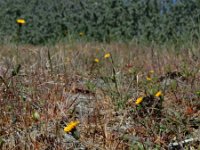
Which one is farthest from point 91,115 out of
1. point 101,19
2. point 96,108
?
point 101,19

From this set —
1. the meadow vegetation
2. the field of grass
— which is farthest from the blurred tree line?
the field of grass

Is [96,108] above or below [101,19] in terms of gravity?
above

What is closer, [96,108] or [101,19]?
[96,108]

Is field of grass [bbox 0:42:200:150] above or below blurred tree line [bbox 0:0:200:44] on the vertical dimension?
above

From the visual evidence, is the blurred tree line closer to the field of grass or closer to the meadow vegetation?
the meadow vegetation

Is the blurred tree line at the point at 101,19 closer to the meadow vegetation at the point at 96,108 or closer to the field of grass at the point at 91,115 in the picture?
the meadow vegetation at the point at 96,108

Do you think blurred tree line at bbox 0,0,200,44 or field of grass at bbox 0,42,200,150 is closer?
field of grass at bbox 0,42,200,150

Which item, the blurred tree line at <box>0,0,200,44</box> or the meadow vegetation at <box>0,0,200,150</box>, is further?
the blurred tree line at <box>0,0,200,44</box>

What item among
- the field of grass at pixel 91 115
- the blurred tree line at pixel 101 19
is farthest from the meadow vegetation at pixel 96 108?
the blurred tree line at pixel 101 19

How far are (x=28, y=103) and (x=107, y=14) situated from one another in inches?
306

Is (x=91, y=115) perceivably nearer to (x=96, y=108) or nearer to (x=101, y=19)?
(x=96, y=108)

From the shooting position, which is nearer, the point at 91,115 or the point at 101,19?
the point at 91,115

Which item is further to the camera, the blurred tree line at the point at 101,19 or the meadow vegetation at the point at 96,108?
the blurred tree line at the point at 101,19

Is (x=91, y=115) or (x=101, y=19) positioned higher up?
(x=91, y=115)
